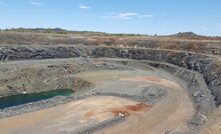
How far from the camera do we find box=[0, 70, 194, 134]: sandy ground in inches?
1453

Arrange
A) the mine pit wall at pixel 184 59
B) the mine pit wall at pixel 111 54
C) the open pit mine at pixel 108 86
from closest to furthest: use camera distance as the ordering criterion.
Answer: the open pit mine at pixel 108 86, the mine pit wall at pixel 184 59, the mine pit wall at pixel 111 54

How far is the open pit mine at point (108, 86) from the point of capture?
125 ft

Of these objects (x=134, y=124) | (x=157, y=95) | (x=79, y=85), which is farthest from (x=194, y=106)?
(x=79, y=85)

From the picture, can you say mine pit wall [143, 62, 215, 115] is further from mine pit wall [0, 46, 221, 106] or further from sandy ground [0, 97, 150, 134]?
sandy ground [0, 97, 150, 134]

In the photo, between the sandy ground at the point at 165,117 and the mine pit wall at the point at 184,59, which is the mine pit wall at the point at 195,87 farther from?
the sandy ground at the point at 165,117

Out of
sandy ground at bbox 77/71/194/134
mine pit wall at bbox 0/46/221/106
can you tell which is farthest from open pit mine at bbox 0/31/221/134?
mine pit wall at bbox 0/46/221/106

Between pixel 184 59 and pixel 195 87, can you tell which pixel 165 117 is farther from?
pixel 184 59

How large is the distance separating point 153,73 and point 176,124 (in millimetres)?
31432

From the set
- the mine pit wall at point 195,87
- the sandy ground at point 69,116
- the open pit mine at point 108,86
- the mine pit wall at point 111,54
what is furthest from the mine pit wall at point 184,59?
the sandy ground at point 69,116

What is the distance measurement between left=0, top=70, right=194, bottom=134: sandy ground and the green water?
31.4 feet

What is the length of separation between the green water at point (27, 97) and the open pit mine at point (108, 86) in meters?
0.14

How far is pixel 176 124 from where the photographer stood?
3872 centimetres

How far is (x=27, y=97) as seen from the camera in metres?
56.3

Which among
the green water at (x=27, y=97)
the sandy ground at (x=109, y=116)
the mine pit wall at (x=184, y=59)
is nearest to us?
the sandy ground at (x=109, y=116)
